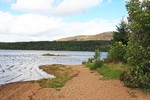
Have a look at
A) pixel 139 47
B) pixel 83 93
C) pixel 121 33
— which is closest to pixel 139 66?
pixel 139 47

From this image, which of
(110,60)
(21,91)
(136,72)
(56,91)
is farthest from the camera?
(110,60)

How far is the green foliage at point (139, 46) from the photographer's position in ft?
82.7

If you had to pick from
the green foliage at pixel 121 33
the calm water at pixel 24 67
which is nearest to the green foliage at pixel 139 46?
the calm water at pixel 24 67

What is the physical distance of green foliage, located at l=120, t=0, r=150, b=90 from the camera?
25.2 metres

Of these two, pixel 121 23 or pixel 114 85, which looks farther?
pixel 121 23

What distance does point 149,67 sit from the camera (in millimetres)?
25562

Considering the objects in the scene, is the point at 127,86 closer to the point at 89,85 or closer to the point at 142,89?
the point at 142,89

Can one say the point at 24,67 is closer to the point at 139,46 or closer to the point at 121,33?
the point at 121,33

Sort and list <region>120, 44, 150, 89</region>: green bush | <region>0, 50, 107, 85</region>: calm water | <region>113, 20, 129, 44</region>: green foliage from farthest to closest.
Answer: <region>113, 20, 129, 44</region>: green foliage, <region>0, 50, 107, 85</region>: calm water, <region>120, 44, 150, 89</region>: green bush

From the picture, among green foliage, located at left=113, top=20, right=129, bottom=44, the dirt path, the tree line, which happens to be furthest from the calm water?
the tree line

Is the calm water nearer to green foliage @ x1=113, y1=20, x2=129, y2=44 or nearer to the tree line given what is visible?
green foliage @ x1=113, y1=20, x2=129, y2=44

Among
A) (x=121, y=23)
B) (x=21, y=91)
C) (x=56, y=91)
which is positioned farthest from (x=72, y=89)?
(x=121, y=23)

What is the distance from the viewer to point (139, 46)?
2570 cm

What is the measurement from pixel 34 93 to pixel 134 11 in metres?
11.1
